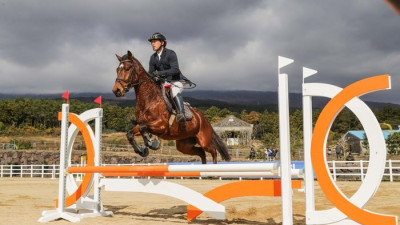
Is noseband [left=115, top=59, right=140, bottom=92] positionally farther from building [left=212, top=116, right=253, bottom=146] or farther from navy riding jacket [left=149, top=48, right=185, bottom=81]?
building [left=212, top=116, right=253, bottom=146]

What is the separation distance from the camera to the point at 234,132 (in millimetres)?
64000

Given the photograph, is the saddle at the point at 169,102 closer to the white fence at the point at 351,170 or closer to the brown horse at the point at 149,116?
the brown horse at the point at 149,116

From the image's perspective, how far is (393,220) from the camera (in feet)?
9.76

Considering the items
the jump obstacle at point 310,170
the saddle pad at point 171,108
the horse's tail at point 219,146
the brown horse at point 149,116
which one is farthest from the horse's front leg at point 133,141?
the horse's tail at point 219,146

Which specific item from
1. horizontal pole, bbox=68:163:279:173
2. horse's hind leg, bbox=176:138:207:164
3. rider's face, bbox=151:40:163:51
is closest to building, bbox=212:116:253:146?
horse's hind leg, bbox=176:138:207:164

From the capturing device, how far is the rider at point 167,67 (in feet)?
16.5

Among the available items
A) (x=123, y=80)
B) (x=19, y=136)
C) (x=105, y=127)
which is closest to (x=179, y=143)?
(x=123, y=80)

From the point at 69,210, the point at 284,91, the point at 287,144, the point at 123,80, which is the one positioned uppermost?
the point at 123,80

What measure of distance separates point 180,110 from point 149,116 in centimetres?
42

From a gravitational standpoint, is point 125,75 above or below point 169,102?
above

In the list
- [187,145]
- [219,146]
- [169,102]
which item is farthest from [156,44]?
[219,146]

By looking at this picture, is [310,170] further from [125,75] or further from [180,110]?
[125,75]

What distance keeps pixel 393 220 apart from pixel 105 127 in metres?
101

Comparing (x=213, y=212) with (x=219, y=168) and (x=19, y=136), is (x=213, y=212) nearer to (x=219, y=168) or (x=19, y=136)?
(x=219, y=168)
